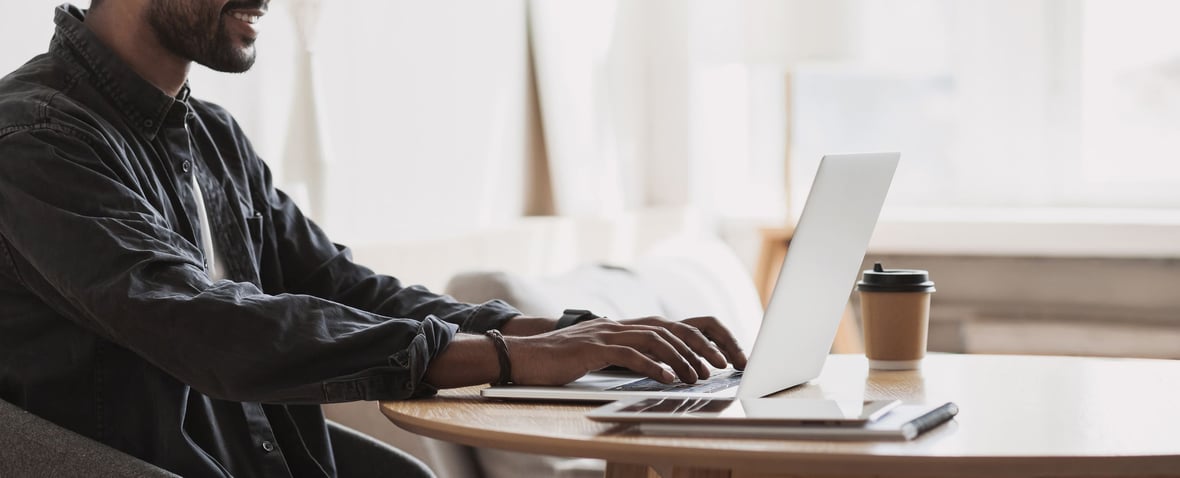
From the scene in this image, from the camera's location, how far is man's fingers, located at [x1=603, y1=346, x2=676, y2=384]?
1.11 meters

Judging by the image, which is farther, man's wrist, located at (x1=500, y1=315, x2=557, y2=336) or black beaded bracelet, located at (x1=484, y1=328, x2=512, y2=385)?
man's wrist, located at (x1=500, y1=315, x2=557, y2=336)

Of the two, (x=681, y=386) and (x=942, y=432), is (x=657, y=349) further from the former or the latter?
(x=942, y=432)

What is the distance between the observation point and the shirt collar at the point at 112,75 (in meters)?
1.27

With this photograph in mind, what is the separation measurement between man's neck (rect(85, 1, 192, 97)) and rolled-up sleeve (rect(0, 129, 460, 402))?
0.71 ft

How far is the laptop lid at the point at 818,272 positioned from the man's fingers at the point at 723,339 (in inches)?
3.0

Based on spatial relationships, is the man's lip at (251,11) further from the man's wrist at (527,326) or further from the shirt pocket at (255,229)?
the man's wrist at (527,326)

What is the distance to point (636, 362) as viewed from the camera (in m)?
1.11

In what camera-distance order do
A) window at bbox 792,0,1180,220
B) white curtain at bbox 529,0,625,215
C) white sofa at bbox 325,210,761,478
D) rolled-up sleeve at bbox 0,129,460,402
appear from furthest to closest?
1. window at bbox 792,0,1180,220
2. white curtain at bbox 529,0,625,215
3. white sofa at bbox 325,210,761,478
4. rolled-up sleeve at bbox 0,129,460,402

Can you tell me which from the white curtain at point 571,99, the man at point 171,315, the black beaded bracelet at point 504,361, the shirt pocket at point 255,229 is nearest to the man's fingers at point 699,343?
the man at point 171,315

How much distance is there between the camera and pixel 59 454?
105cm

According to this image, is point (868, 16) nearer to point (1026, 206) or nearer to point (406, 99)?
point (1026, 206)

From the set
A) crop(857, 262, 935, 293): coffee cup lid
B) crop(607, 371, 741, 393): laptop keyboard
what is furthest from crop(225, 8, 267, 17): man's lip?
crop(857, 262, 935, 293): coffee cup lid

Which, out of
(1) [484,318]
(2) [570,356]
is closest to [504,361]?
(2) [570,356]

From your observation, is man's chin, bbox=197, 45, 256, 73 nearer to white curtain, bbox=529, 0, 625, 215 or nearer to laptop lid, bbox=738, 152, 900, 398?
laptop lid, bbox=738, 152, 900, 398
